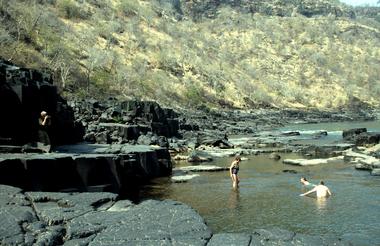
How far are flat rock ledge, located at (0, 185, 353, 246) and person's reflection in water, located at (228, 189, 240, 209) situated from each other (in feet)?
15.9

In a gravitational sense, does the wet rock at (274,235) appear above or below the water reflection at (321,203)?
above

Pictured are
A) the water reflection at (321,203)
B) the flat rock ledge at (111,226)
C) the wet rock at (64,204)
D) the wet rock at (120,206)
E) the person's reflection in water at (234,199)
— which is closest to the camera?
the flat rock ledge at (111,226)

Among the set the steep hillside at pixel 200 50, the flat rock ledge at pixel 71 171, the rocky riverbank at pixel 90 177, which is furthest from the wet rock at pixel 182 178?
the steep hillside at pixel 200 50

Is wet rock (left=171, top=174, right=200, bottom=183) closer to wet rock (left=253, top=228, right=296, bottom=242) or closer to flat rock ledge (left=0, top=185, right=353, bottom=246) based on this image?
flat rock ledge (left=0, top=185, right=353, bottom=246)

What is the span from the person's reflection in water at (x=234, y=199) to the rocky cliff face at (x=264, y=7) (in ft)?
439

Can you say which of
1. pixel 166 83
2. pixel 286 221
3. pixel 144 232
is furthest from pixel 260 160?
pixel 166 83

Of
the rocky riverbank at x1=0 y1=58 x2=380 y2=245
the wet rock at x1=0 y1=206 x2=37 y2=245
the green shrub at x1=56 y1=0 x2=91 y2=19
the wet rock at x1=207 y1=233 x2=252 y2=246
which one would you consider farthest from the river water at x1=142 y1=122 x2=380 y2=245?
the green shrub at x1=56 y1=0 x2=91 y2=19

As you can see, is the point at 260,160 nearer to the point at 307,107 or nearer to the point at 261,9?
the point at 307,107

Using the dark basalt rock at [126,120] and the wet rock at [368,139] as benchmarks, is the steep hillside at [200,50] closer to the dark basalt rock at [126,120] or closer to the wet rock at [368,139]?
the dark basalt rock at [126,120]

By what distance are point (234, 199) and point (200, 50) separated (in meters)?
96.6

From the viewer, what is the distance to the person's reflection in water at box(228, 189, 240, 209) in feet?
54.3

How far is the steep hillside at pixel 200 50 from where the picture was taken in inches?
2837

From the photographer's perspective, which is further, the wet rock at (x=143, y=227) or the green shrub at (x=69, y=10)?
the green shrub at (x=69, y=10)

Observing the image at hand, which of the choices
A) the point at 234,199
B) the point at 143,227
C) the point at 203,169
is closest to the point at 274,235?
the point at 143,227
